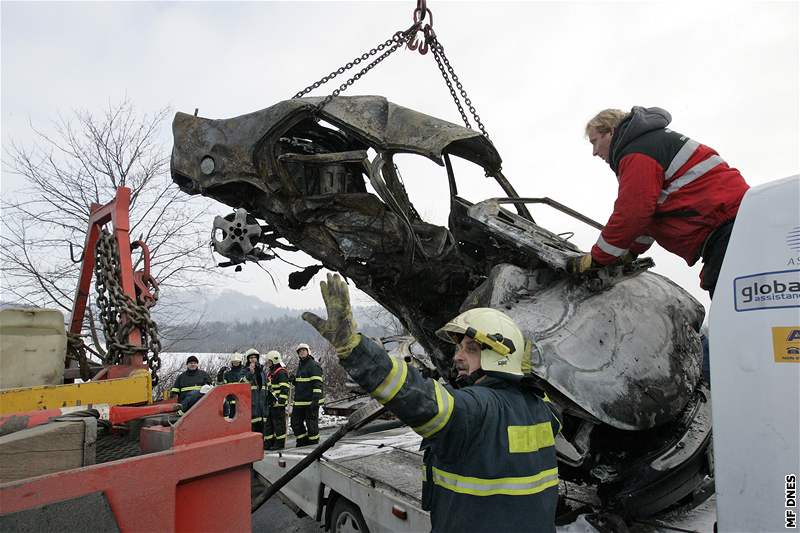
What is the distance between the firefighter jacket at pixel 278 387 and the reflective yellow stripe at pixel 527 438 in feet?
27.5

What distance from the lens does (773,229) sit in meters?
2.06

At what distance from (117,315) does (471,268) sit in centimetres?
277

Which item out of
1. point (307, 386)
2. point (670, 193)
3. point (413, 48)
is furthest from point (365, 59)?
point (307, 386)

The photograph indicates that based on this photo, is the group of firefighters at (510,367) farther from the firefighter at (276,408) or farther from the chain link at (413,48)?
the firefighter at (276,408)

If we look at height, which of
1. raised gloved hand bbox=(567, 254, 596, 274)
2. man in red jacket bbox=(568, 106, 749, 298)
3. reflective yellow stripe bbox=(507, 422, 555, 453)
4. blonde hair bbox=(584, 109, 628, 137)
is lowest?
reflective yellow stripe bbox=(507, 422, 555, 453)

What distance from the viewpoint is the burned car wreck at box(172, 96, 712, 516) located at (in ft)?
9.67

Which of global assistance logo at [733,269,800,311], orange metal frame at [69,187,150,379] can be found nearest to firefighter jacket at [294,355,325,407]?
orange metal frame at [69,187,150,379]

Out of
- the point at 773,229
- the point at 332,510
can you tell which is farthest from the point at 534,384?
the point at 332,510

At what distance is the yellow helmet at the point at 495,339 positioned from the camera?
1971 mm

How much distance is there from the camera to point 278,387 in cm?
986

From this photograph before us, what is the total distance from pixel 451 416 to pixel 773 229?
5.08ft

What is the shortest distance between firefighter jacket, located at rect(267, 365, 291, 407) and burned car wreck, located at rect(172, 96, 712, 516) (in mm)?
5938

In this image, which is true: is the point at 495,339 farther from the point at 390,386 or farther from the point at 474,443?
the point at 390,386

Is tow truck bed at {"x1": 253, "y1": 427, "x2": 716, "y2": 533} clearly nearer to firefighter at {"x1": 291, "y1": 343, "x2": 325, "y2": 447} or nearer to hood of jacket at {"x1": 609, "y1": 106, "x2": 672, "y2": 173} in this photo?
hood of jacket at {"x1": 609, "y1": 106, "x2": 672, "y2": 173}
